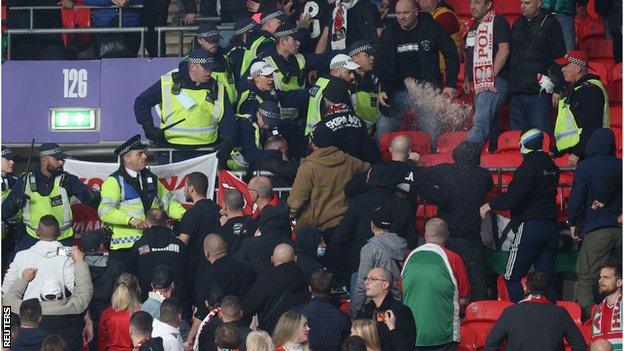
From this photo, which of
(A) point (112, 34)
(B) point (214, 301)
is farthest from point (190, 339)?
(A) point (112, 34)

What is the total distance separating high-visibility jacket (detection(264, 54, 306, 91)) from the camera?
20.3 meters

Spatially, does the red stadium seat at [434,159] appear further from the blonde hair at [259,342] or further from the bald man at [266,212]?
the blonde hair at [259,342]

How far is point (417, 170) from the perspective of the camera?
1777 cm

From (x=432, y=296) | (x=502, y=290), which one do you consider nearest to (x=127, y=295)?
(x=432, y=296)

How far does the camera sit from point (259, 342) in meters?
14.7

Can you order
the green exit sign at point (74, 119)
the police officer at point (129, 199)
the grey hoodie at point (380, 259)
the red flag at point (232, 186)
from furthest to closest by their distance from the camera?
1. the green exit sign at point (74, 119)
2. the red flag at point (232, 186)
3. the police officer at point (129, 199)
4. the grey hoodie at point (380, 259)

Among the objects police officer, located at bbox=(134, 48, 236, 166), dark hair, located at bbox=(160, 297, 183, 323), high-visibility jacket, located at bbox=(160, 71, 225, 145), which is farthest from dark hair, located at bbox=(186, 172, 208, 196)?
dark hair, located at bbox=(160, 297, 183, 323)

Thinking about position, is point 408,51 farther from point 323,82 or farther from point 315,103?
point 315,103

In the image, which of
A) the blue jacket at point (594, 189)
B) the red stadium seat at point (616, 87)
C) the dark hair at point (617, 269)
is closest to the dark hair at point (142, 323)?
the dark hair at point (617, 269)

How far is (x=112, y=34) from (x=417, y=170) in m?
5.72

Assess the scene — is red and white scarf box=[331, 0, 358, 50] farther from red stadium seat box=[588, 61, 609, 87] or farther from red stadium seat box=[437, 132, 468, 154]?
red stadium seat box=[588, 61, 609, 87]

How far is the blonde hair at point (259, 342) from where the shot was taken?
48.3 feet

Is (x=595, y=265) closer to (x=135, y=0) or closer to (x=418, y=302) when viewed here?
(x=418, y=302)

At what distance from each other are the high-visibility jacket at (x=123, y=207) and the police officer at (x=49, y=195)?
21.8 inches
